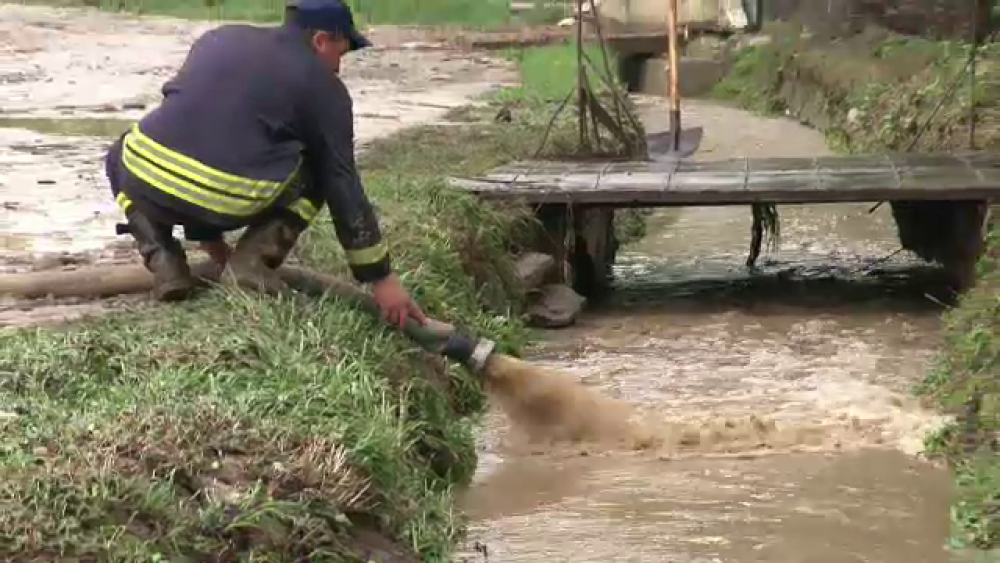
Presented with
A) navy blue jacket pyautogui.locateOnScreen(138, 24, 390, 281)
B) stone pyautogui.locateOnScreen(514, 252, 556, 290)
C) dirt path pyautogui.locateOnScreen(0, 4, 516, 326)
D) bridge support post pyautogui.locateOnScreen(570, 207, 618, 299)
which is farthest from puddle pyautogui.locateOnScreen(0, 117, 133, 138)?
navy blue jacket pyautogui.locateOnScreen(138, 24, 390, 281)

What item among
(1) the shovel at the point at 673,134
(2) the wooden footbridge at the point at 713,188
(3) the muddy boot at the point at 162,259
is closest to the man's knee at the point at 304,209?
(3) the muddy boot at the point at 162,259

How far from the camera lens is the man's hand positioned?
5746 mm

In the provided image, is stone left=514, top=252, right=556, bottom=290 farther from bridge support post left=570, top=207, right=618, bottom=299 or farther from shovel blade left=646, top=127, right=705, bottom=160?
shovel blade left=646, top=127, right=705, bottom=160

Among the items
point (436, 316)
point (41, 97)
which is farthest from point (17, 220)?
point (41, 97)

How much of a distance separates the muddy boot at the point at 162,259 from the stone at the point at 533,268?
314 centimetres

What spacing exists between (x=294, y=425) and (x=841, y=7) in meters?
16.4

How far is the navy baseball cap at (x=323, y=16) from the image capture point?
567 cm

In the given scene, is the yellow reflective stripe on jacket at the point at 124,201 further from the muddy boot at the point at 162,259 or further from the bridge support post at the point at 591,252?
the bridge support post at the point at 591,252

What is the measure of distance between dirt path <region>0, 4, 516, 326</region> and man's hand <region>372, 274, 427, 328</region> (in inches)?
48.2

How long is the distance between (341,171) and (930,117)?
750 centimetres

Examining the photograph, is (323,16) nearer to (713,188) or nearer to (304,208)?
(304,208)

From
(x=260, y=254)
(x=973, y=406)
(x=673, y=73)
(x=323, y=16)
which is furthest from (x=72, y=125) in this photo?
(x=973, y=406)

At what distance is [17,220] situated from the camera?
343 inches

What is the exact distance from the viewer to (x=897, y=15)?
728 inches
